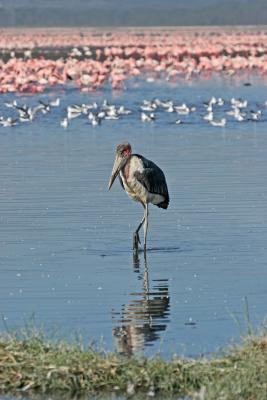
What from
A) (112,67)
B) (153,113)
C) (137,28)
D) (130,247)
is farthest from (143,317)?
(137,28)

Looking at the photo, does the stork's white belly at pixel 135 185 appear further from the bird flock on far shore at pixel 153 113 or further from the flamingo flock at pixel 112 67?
the flamingo flock at pixel 112 67

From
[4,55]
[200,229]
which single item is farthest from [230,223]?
[4,55]

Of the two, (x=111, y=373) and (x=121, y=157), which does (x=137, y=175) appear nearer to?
(x=121, y=157)

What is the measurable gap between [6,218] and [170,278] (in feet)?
12.0

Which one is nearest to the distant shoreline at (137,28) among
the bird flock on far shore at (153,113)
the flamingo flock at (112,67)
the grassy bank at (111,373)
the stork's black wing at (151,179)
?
the flamingo flock at (112,67)

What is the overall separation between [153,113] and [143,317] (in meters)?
20.3

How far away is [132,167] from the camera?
12.8 m

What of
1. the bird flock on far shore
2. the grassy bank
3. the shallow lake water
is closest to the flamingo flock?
the bird flock on far shore

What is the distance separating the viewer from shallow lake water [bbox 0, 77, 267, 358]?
9477 mm

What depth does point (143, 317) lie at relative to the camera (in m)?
9.70

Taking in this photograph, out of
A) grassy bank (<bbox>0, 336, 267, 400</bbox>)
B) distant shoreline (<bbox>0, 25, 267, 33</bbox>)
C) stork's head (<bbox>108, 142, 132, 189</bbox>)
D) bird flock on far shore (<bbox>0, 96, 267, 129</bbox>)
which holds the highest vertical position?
distant shoreline (<bbox>0, 25, 267, 33</bbox>)

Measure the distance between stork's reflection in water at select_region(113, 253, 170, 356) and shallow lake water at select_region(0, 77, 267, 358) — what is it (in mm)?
10

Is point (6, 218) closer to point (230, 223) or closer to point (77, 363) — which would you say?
point (230, 223)

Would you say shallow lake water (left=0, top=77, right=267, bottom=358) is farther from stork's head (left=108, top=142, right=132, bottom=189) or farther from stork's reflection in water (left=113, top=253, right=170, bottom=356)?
stork's head (left=108, top=142, right=132, bottom=189)
